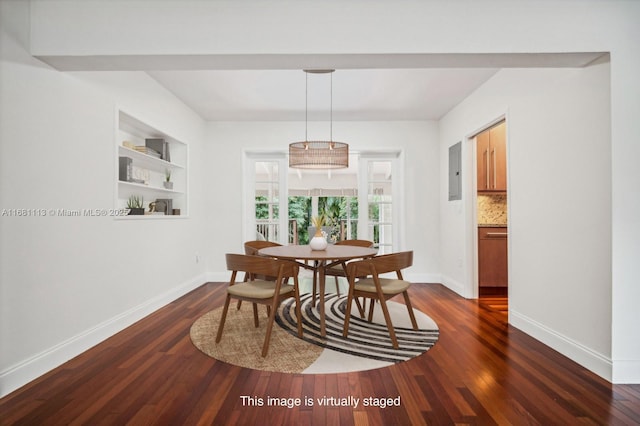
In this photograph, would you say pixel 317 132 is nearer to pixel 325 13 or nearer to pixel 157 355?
pixel 325 13

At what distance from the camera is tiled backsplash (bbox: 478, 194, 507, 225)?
4734 mm

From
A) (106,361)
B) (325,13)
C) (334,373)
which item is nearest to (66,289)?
(106,361)

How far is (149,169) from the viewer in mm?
4230

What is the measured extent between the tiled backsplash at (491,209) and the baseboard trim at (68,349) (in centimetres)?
427

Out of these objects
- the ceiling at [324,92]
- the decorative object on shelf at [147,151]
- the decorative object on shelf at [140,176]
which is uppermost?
the ceiling at [324,92]

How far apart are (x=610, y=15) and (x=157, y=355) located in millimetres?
3955

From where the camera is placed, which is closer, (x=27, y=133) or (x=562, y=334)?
(x=27, y=133)

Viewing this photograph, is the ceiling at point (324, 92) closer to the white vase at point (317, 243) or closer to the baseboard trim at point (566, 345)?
the white vase at point (317, 243)

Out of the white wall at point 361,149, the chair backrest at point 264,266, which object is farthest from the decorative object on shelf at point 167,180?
the chair backrest at point 264,266

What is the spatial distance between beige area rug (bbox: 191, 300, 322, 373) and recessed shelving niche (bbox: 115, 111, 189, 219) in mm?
1387

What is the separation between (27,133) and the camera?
2227mm

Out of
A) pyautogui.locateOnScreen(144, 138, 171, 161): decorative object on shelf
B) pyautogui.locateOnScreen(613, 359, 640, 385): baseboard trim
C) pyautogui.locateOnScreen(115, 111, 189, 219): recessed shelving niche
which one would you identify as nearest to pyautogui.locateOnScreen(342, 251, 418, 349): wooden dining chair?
pyautogui.locateOnScreen(613, 359, 640, 385): baseboard trim

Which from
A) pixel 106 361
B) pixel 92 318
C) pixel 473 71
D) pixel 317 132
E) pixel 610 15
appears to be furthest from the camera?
pixel 317 132

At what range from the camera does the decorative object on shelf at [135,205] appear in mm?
3502
